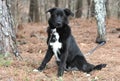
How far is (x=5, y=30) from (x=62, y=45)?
1.46 meters

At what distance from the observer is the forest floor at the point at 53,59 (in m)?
7.12

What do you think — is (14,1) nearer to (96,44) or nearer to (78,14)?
(96,44)

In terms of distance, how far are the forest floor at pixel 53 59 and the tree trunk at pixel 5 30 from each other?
0.92 feet

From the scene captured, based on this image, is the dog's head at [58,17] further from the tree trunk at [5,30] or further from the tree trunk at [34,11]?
the tree trunk at [34,11]

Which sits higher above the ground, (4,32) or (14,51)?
(4,32)

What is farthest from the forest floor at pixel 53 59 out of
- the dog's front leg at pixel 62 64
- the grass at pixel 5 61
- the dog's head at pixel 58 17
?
the dog's head at pixel 58 17

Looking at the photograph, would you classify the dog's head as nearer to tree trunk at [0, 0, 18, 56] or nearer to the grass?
tree trunk at [0, 0, 18, 56]

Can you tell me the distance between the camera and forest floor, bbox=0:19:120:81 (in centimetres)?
712

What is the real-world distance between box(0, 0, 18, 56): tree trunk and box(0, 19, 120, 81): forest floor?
282 millimetres

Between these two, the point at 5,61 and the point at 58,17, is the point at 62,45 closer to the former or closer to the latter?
the point at 58,17

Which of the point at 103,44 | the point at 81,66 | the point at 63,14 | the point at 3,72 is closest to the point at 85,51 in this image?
the point at 103,44

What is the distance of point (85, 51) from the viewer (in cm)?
1126

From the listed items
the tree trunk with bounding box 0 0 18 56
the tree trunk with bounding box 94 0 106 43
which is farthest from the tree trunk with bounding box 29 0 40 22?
the tree trunk with bounding box 0 0 18 56

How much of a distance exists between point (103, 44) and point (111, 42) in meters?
0.60
